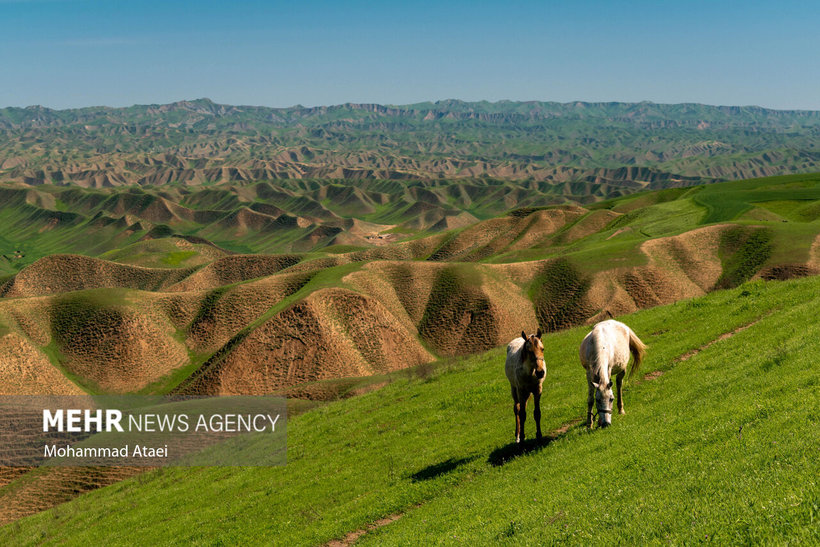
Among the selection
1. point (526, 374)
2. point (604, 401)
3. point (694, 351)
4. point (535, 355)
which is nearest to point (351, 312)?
point (694, 351)

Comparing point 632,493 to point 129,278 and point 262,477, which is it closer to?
point 262,477

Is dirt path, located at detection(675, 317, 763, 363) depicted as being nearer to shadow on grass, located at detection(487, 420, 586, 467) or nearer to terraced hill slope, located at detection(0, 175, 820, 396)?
shadow on grass, located at detection(487, 420, 586, 467)

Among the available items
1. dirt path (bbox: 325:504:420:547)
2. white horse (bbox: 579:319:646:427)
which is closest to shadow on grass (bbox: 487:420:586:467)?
white horse (bbox: 579:319:646:427)

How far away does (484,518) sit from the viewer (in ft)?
45.6

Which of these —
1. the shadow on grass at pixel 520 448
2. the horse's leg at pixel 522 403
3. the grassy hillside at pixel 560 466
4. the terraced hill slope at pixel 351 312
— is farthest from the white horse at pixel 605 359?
the terraced hill slope at pixel 351 312

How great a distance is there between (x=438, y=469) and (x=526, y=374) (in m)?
5.08

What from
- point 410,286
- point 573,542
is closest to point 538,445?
point 573,542

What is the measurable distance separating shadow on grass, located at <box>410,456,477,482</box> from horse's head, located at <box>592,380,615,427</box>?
5.02m

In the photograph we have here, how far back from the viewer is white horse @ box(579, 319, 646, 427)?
671 inches

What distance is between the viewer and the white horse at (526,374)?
56.8 feet

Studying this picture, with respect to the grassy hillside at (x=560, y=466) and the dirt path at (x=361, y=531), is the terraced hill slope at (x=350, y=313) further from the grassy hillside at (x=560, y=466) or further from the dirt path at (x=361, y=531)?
the dirt path at (x=361, y=531)

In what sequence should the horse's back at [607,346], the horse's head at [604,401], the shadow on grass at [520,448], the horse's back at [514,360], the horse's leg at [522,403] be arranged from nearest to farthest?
the horse's head at [604,401] → the horse's back at [607,346] → the shadow on grass at [520,448] → the horse's leg at [522,403] → the horse's back at [514,360]

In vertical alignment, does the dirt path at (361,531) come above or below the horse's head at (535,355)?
A: below

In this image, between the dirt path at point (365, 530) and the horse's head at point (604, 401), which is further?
the dirt path at point (365, 530)
